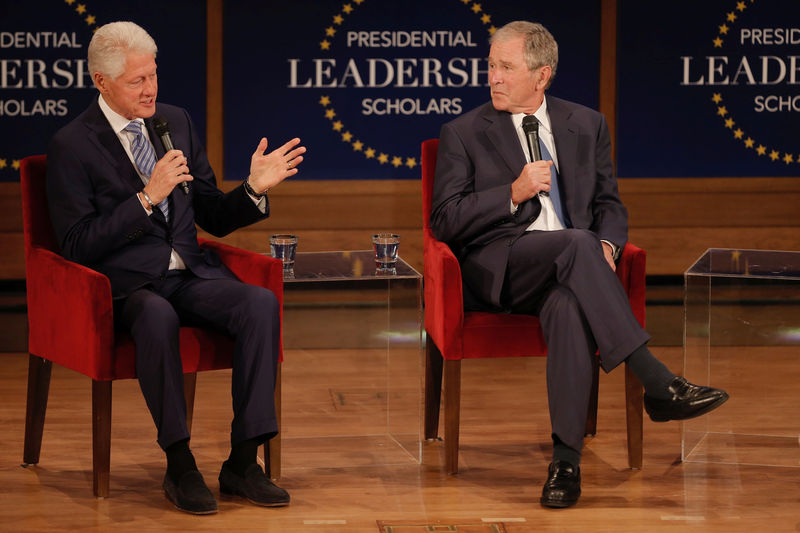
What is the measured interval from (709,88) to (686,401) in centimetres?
317

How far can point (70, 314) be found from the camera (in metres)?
3.38

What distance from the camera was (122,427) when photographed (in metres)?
4.08

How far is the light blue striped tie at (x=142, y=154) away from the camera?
3551mm

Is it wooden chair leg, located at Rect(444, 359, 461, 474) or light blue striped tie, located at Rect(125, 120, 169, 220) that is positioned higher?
light blue striped tie, located at Rect(125, 120, 169, 220)

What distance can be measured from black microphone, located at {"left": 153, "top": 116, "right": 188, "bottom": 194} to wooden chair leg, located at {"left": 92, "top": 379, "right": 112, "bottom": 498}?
0.59 meters

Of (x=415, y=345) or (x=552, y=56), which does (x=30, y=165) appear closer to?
(x=415, y=345)

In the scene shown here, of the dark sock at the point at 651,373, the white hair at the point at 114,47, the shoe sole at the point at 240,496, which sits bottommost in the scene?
the shoe sole at the point at 240,496

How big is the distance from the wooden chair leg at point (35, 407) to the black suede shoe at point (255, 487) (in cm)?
66

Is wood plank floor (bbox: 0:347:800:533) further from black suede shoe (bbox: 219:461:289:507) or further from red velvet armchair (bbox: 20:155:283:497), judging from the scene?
red velvet armchair (bbox: 20:155:283:497)

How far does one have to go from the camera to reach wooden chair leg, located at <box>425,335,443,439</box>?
3938 millimetres

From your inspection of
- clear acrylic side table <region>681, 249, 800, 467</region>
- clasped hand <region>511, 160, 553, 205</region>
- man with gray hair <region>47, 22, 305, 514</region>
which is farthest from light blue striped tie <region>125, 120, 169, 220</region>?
clear acrylic side table <region>681, 249, 800, 467</region>

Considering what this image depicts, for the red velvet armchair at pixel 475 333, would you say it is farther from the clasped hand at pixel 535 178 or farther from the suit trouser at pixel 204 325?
the suit trouser at pixel 204 325

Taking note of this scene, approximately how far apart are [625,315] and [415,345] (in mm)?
927

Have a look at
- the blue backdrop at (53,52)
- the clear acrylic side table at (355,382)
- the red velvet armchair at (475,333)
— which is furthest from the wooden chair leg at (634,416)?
the blue backdrop at (53,52)
